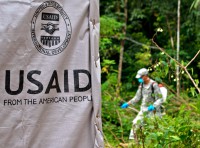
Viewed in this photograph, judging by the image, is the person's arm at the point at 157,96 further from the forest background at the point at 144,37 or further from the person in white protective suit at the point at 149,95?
the forest background at the point at 144,37

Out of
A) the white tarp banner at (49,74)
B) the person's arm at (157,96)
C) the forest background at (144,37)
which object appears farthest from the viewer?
the forest background at (144,37)

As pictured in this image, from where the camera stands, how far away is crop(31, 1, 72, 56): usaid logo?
8.83ft

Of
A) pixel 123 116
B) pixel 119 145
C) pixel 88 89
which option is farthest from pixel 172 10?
pixel 88 89

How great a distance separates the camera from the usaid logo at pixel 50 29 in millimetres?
2691

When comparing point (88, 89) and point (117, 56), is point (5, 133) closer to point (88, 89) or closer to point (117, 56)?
point (88, 89)

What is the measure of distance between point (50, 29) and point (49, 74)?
32 cm

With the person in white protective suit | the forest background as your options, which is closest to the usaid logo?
the person in white protective suit

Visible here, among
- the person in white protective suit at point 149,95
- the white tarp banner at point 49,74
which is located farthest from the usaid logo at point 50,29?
the person in white protective suit at point 149,95

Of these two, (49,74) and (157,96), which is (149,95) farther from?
(49,74)

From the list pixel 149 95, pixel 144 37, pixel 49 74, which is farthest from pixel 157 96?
pixel 144 37

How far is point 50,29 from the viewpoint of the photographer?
273 centimetres

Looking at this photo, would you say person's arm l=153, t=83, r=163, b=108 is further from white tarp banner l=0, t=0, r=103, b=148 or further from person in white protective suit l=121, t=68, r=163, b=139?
white tarp banner l=0, t=0, r=103, b=148

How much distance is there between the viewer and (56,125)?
2762 mm

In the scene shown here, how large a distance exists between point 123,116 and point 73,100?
17.1 ft
